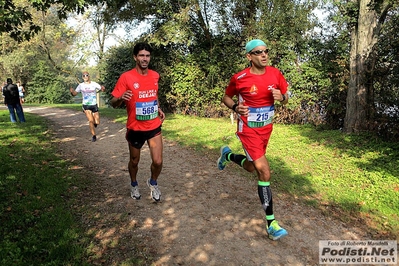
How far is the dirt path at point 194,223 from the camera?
3.49 metres

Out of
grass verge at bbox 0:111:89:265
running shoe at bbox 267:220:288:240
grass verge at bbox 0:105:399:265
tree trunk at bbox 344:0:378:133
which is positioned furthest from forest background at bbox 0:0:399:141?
running shoe at bbox 267:220:288:240

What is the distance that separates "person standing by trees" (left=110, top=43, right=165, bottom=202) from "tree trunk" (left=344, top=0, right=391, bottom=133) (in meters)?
6.59

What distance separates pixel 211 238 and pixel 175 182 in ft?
7.16

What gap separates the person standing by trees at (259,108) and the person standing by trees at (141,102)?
1310 mm

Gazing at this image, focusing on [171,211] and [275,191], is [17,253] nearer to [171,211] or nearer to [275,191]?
[171,211]

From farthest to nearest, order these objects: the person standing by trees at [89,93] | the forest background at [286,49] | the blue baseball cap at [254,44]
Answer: the person standing by trees at [89,93] < the forest background at [286,49] < the blue baseball cap at [254,44]

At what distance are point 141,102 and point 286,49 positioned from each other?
859cm

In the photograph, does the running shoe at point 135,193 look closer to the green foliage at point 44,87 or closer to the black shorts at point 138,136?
the black shorts at point 138,136

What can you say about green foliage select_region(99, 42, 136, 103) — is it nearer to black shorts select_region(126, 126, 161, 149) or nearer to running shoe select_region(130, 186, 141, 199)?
running shoe select_region(130, 186, 141, 199)

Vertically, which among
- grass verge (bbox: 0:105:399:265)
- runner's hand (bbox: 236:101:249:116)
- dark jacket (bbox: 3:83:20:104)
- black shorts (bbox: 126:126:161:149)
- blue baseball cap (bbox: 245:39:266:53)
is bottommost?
grass verge (bbox: 0:105:399:265)

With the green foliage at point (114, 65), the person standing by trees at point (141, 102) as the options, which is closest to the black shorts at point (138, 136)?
the person standing by trees at point (141, 102)

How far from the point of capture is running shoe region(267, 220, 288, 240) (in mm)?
3705

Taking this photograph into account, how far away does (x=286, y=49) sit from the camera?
11.3 meters

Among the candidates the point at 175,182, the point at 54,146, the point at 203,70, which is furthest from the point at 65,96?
the point at 175,182
